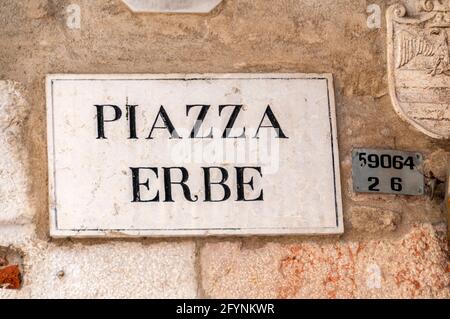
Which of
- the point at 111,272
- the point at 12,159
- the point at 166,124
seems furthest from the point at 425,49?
the point at 12,159

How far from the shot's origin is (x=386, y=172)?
2.78 meters

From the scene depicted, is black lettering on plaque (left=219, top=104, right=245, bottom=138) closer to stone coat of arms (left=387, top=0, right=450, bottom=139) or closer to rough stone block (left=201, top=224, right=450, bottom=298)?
rough stone block (left=201, top=224, right=450, bottom=298)

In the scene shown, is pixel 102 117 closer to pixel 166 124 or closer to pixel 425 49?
pixel 166 124

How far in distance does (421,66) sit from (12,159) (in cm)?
136

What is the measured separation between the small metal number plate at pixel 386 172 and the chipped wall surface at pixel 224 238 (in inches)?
1.0

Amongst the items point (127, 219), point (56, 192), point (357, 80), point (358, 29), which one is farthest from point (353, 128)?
point (56, 192)

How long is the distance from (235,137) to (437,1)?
836 mm

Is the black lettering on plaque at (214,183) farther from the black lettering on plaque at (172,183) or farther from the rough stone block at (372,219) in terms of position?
the rough stone block at (372,219)

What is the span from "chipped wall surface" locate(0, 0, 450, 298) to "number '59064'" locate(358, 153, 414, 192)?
0.04 m

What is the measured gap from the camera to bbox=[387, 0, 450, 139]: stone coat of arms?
2.80 metres

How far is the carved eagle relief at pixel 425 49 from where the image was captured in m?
2.82

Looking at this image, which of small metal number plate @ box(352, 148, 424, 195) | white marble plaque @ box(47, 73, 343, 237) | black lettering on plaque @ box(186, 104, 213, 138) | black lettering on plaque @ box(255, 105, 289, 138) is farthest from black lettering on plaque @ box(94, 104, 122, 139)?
small metal number plate @ box(352, 148, 424, 195)

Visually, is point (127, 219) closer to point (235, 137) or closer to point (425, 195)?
point (235, 137)

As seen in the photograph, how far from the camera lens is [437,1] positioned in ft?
9.44
